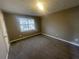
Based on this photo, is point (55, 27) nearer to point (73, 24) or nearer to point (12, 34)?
point (73, 24)

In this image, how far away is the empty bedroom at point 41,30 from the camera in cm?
239

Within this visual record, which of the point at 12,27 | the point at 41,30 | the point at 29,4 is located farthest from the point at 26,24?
the point at 29,4

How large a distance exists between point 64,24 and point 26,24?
10.2 ft

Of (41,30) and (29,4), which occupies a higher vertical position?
(29,4)

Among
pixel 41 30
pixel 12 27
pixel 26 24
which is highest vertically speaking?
pixel 26 24

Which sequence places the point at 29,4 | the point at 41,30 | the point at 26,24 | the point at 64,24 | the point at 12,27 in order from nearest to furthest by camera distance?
the point at 29,4
the point at 64,24
the point at 12,27
the point at 26,24
the point at 41,30

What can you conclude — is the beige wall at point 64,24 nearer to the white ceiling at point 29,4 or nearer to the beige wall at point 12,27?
the white ceiling at point 29,4

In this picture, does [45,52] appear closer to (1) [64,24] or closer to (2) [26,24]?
(1) [64,24]

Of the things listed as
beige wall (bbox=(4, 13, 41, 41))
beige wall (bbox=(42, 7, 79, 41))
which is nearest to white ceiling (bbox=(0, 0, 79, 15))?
beige wall (bbox=(42, 7, 79, 41))

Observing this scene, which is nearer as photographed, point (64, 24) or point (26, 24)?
point (64, 24)

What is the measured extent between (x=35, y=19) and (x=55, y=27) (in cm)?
224

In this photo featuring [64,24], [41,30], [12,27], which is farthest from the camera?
[41,30]

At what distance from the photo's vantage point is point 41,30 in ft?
19.5

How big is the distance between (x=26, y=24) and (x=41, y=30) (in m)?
1.77
